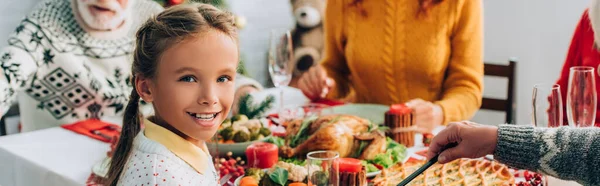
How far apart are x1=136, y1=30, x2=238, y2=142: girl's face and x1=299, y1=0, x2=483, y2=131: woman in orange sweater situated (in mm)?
1170

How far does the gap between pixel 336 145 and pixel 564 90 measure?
0.88 m

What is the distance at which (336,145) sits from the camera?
1.41 meters

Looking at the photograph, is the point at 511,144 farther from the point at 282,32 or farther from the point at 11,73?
the point at 11,73

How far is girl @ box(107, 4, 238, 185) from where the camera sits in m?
0.86

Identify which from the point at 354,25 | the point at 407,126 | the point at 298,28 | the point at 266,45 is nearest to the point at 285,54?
the point at 407,126

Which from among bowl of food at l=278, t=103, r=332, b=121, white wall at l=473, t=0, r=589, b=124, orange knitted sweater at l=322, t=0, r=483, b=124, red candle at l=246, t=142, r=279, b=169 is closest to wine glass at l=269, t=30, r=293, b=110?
bowl of food at l=278, t=103, r=332, b=121

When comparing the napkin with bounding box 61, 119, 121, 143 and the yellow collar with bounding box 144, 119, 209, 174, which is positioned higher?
the yellow collar with bounding box 144, 119, 209, 174

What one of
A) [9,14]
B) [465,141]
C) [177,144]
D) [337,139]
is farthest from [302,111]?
[9,14]

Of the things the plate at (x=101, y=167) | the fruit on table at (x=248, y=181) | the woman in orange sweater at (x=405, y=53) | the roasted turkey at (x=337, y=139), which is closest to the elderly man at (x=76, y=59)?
the woman in orange sweater at (x=405, y=53)

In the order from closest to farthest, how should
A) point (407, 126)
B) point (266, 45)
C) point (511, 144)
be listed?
1. point (511, 144)
2. point (407, 126)
3. point (266, 45)

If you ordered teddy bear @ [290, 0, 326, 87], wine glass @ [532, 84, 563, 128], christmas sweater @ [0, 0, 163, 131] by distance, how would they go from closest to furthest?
wine glass @ [532, 84, 563, 128] → christmas sweater @ [0, 0, 163, 131] → teddy bear @ [290, 0, 326, 87]

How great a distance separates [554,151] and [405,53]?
1.23 meters

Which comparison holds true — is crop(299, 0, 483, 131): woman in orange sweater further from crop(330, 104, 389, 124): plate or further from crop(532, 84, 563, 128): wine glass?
crop(532, 84, 563, 128): wine glass

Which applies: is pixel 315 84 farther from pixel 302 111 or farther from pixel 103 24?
pixel 103 24
